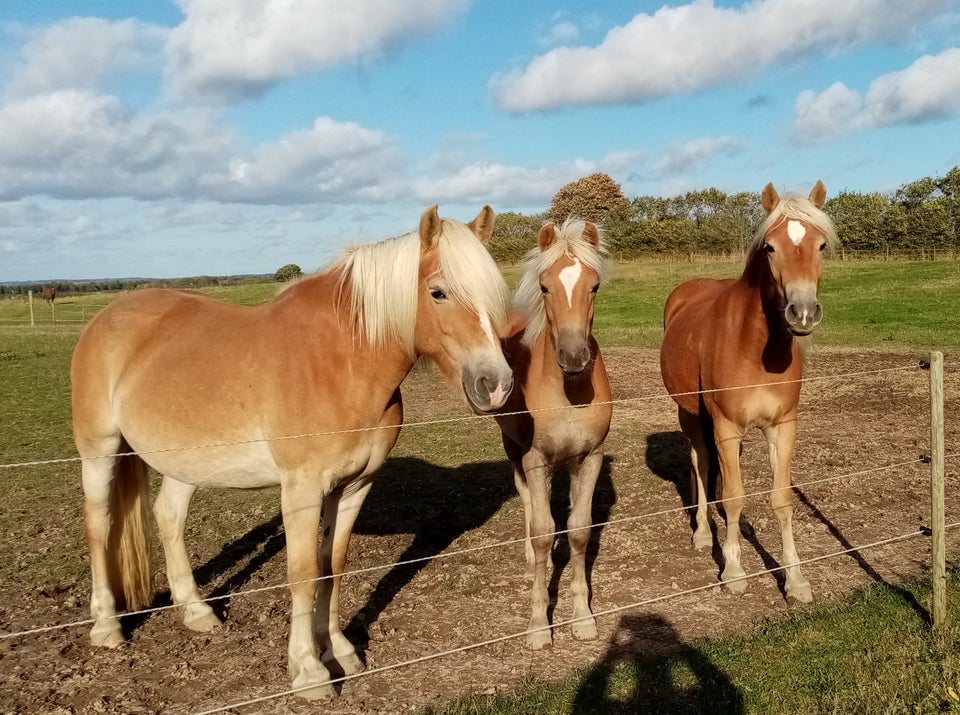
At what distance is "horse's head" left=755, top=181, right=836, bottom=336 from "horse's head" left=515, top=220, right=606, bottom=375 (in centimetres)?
108

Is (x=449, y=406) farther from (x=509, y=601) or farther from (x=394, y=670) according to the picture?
(x=394, y=670)

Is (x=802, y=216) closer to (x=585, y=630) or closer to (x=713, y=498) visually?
(x=585, y=630)

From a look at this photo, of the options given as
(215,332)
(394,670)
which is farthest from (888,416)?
(215,332)

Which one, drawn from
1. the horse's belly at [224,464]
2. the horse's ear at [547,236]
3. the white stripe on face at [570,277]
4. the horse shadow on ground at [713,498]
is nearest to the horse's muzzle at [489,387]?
the white stripe on face at [570,277]

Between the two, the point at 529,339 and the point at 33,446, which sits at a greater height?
the point at 529,339

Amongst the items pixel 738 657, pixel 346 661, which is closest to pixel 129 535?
pixel 346 661

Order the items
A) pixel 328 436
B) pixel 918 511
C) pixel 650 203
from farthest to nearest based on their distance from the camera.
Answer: pixel 650 203, pixel 918 511, pixel 328 436

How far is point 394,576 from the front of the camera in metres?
5.05

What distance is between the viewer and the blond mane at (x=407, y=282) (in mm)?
3123

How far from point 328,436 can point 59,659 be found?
2214 millimetres

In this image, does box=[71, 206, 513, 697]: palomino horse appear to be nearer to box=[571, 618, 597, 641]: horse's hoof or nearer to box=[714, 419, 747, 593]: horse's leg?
box=[571, 618, 597, 641]: horse's hoof

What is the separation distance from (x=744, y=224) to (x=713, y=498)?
115ft

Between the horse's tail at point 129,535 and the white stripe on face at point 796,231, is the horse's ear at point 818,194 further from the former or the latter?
the horse's tail at point 129,535

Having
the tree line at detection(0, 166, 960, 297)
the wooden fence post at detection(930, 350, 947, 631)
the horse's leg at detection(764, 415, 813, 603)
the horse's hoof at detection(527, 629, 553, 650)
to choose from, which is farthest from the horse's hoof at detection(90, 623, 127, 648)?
the tree line at detection(0, 166, 960, 297)
